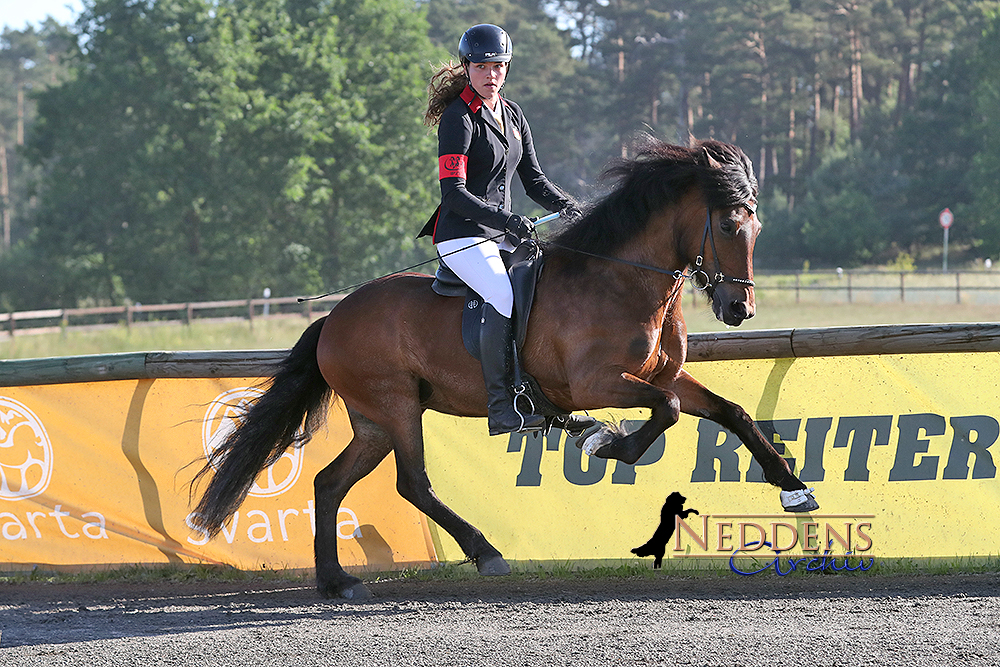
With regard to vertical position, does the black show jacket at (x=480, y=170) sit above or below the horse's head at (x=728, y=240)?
above

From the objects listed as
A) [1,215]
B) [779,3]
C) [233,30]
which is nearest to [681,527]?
[233,30]

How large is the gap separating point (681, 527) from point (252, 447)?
234cm

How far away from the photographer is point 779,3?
57.7 metres

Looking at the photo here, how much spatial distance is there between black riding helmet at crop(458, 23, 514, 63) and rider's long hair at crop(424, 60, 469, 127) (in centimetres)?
22

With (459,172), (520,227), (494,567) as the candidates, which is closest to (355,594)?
(494,567)

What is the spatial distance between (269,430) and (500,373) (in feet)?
4.71

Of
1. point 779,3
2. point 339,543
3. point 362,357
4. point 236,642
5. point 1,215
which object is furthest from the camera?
point 1,215

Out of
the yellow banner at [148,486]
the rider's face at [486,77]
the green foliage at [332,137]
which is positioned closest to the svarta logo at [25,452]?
the yellow banner at [148,486]

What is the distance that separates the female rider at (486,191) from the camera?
4.96 metres

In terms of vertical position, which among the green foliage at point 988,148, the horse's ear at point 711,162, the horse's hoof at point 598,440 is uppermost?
the green foliage at point 988,148

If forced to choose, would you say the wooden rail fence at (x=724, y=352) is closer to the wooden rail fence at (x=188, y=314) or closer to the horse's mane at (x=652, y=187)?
the horse's mane at (x=652, y=187)

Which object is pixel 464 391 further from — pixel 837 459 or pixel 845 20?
pixel 845 20

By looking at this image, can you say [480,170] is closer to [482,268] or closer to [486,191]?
[486,191]

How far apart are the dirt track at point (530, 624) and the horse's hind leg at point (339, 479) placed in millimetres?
217
